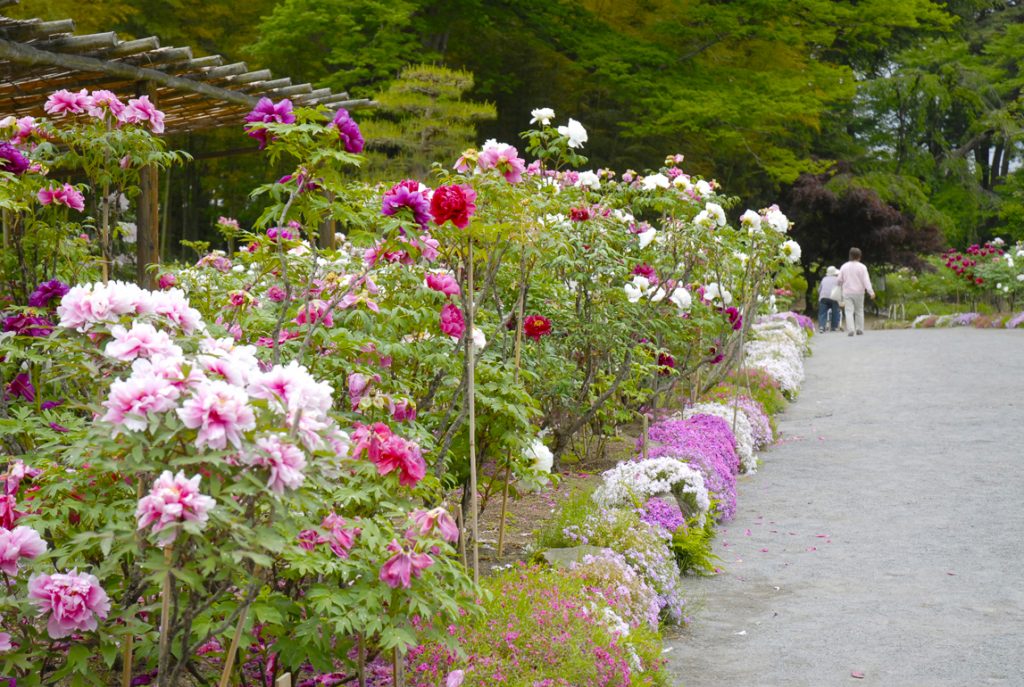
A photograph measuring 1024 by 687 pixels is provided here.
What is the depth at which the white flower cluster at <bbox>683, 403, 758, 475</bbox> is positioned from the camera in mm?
7184

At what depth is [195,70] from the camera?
721 centimetres

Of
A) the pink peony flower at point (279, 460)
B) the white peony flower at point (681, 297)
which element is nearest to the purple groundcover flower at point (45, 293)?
the pink peony flower at point (279, 460)

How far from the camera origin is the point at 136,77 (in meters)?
6.88

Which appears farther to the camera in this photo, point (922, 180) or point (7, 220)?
point (922, 180)

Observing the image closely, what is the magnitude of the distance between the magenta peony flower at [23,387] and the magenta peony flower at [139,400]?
2234 mm

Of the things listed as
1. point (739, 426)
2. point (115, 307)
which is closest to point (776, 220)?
point (739, 426)

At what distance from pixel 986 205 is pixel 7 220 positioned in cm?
2891

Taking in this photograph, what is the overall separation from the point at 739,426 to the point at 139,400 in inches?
246

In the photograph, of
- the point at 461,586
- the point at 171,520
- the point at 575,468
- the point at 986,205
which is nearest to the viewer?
the point at 171,520

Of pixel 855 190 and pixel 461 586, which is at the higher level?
pixel 855 190

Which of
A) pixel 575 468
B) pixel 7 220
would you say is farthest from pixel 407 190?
pixel 575 468

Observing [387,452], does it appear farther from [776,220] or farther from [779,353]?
[779,353]

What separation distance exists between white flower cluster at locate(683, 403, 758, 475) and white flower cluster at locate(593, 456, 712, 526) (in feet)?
5.71

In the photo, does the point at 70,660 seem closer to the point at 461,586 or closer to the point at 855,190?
the point at 461,586
